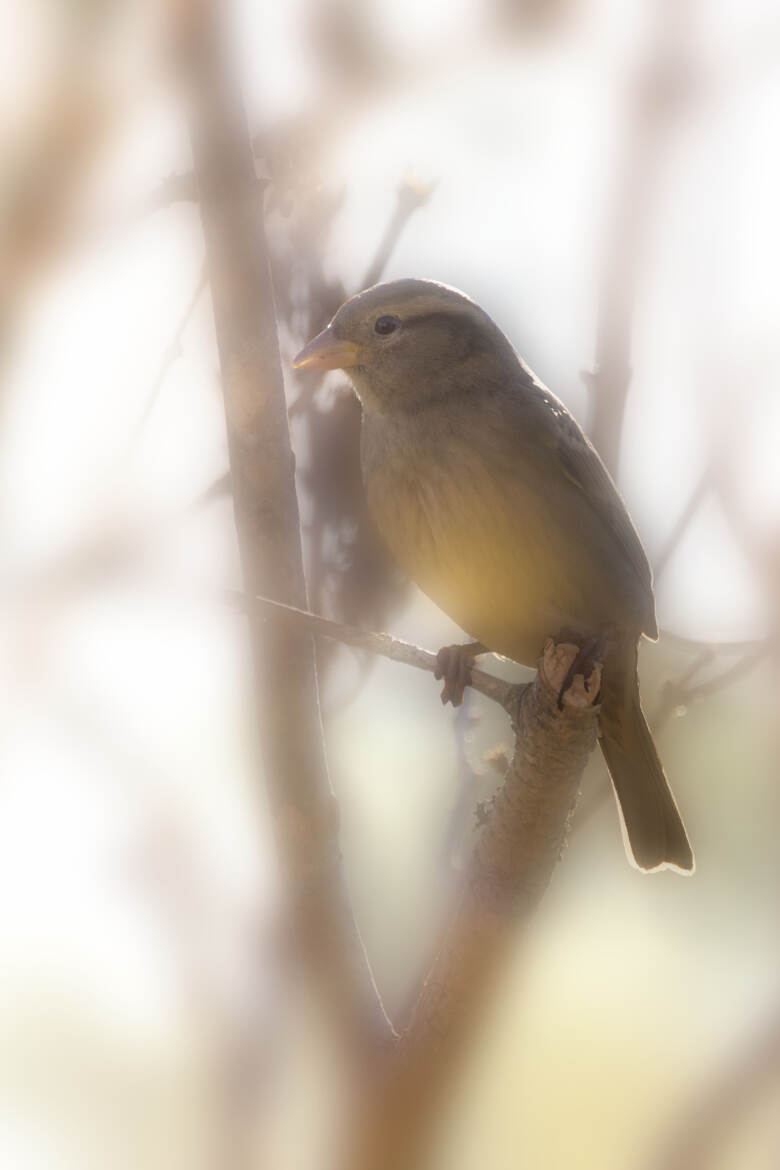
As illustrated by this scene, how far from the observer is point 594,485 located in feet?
11.3

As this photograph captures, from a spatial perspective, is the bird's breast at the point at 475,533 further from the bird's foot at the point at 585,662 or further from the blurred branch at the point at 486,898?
the blurred branch at the point at 486,898

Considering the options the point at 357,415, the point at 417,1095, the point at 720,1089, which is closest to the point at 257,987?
the point at 417,1095

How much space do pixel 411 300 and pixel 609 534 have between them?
0.93 metres

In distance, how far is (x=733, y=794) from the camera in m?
5.44

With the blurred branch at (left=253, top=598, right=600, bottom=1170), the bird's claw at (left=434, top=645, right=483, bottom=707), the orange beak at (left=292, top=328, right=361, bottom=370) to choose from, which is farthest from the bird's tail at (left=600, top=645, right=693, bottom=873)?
the orange beak at (left=292, top=328, right=361, bottom=370)

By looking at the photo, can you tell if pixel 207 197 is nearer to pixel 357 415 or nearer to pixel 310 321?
pixel 310 321

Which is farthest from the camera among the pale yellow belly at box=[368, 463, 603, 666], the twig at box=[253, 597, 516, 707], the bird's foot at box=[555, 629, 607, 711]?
the pale yellow belly at box=[368, 463, 603, 666]

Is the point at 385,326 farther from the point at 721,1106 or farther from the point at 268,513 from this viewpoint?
the point at 721,1106

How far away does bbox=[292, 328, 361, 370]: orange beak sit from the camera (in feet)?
11.0

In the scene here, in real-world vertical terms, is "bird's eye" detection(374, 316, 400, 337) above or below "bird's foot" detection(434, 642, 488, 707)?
above

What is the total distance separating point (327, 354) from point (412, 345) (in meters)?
0.33

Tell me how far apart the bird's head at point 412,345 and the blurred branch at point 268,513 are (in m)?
0.95

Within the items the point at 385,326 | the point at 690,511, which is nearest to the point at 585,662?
the point at 690,511

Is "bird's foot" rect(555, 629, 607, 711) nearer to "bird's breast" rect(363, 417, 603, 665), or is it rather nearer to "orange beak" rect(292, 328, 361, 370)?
"bird's breast" rect(363, 417, 603, 665)
